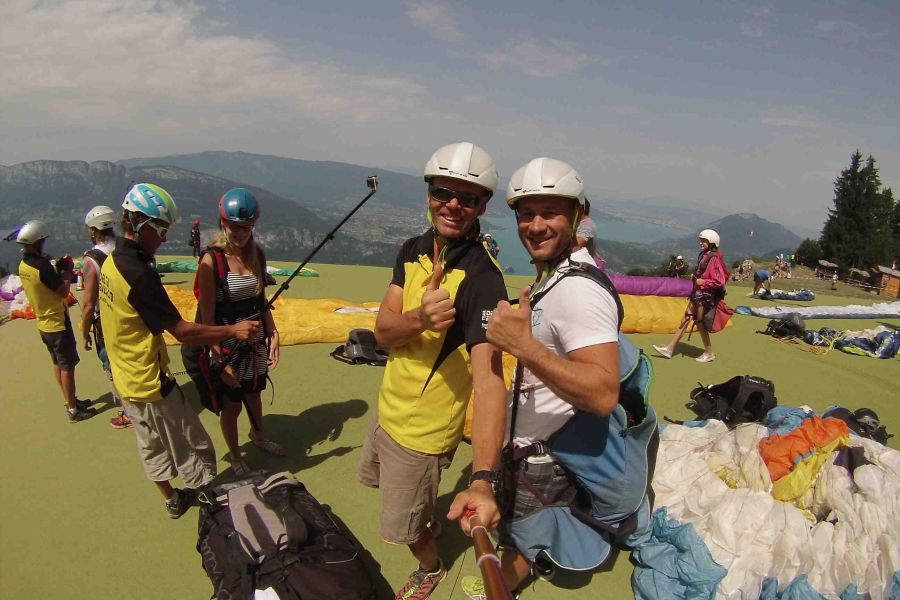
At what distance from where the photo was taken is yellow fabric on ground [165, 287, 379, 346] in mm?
7859

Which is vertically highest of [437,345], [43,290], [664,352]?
A: [437,345]

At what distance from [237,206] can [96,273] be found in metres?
2.54

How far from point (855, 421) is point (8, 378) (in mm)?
10061

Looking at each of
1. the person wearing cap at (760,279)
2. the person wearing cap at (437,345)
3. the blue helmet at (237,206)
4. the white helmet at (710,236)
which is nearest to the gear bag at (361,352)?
the blue helmet at (237,206)

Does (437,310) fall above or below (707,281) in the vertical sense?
above

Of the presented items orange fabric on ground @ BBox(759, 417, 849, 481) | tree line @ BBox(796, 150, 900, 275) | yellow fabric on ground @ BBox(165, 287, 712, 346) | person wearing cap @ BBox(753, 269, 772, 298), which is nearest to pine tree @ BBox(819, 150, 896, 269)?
tree line @ BBox(796, 150, 900, 275)

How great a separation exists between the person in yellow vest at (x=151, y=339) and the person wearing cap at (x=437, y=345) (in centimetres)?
172

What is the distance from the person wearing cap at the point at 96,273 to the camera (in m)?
4.90

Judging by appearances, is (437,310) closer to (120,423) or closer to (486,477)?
(486,477)

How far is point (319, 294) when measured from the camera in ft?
38.1

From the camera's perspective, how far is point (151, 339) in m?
3.36

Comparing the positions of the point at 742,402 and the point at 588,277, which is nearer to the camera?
the point at 588,277

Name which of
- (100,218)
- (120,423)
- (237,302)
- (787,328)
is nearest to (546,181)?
(237,302)

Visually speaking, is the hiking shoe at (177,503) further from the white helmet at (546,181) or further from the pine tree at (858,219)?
the pine tree at (858,219)
